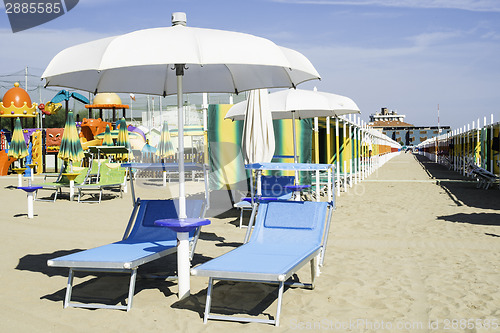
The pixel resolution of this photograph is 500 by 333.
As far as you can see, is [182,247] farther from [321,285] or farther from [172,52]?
[172,52]

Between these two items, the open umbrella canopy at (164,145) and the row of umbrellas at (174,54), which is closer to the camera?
the row of umbrellas at (174,54)

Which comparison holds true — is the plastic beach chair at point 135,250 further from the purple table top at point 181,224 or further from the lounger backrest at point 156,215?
the purple table top at point 181,224

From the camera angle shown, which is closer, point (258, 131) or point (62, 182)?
point (258, 131)

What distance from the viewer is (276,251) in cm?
427

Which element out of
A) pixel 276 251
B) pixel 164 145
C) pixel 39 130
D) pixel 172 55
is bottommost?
pixel 276 251

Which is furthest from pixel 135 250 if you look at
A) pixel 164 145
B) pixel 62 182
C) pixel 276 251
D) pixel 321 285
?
pixel 164 145

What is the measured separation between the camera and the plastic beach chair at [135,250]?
3.73 meters

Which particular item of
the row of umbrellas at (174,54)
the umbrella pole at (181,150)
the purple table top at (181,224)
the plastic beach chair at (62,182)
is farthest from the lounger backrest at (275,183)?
the plastic beach chair at (62,182)

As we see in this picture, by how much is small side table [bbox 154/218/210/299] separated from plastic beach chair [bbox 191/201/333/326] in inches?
11.6

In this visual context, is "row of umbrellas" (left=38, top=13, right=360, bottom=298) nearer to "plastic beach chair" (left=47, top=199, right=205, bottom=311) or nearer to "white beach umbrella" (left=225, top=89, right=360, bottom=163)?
"plastic beach chair" (left=47, top=199, right=205, bottom=311)

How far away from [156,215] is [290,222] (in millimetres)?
1277

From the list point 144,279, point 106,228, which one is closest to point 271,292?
point 144,279

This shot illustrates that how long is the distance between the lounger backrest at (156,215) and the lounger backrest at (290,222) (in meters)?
0.60

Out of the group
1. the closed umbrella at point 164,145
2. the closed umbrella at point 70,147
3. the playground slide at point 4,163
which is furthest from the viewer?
the playground slide at point 4,163
